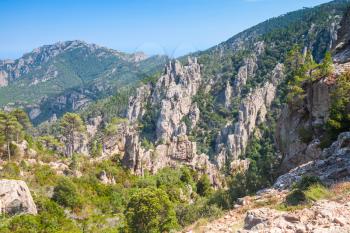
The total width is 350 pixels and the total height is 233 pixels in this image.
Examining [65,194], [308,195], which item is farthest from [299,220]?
[65,194]

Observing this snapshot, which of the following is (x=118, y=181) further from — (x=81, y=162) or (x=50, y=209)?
(x=50, y=209)

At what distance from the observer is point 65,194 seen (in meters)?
47.6

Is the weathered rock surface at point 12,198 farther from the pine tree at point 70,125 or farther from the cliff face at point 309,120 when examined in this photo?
the pine tree at point 70,125

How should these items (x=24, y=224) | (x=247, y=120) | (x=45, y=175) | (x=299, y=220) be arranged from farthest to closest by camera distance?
(x=247, y=120) → (x=45, y=175) → (x=24, y=224) → (x=299, y=220)

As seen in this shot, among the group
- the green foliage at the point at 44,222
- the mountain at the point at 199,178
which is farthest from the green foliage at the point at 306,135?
the green foliage at the point at 44,222

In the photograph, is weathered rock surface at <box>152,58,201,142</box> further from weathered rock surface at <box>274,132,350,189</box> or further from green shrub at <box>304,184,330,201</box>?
green shrub at <box>304,184,330,201</box>

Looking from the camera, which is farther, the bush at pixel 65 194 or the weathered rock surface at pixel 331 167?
the bush at pixel 65 194

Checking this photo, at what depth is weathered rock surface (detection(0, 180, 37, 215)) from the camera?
37.7 meters

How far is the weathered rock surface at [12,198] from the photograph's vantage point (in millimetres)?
37656

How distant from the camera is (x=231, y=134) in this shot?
457 feet

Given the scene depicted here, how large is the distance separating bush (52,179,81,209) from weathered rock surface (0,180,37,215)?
8.37 meters

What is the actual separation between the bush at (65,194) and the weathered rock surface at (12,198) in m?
8.37

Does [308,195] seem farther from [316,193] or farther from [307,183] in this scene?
[307,183]

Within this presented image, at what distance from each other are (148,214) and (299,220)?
19599mm
